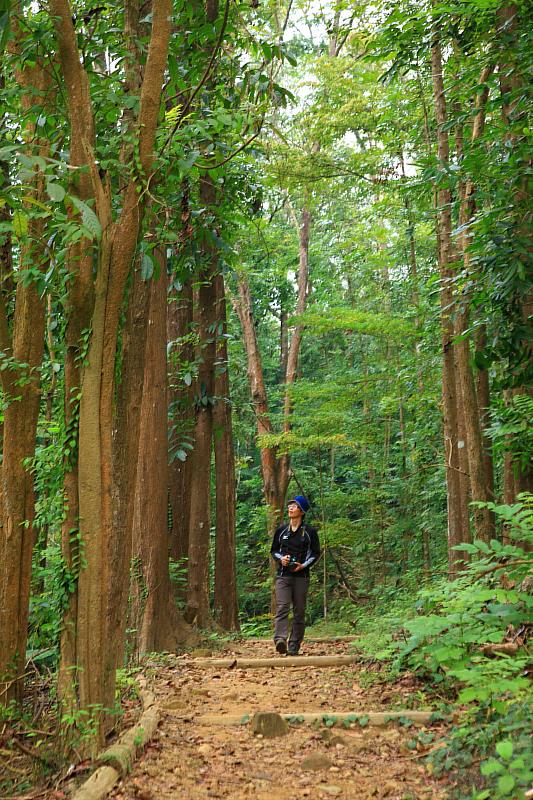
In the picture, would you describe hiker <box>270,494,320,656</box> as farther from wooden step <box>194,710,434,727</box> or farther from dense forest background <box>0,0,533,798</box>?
wooden step <box>194,710,434,727</box>

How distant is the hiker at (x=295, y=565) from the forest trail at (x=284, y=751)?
6.72 ft

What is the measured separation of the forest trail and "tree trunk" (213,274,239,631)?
5.90 meters

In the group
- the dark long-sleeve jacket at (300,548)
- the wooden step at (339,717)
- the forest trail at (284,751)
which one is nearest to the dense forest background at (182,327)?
the forest trail at (284,751)

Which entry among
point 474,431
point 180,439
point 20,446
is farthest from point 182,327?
point 20,446

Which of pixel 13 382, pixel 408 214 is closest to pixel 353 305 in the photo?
pixel 408 214

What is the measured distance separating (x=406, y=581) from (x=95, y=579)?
13.3 meters

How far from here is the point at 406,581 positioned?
57.2 ft

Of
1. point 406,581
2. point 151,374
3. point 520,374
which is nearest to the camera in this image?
point 520,374

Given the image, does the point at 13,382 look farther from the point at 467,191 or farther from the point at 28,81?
the point at 467,191

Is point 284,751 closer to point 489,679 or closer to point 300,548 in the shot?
point 489,679

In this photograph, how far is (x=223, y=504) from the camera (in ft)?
46.8

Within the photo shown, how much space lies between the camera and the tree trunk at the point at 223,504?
13.5 meters

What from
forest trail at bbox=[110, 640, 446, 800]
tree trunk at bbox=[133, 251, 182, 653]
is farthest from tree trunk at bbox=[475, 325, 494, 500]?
tree trunk at bbox=[133, 251, 182, 653]

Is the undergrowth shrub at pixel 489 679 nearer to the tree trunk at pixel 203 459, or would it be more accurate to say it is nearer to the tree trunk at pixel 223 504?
the tree trunk at pixel 203 459
